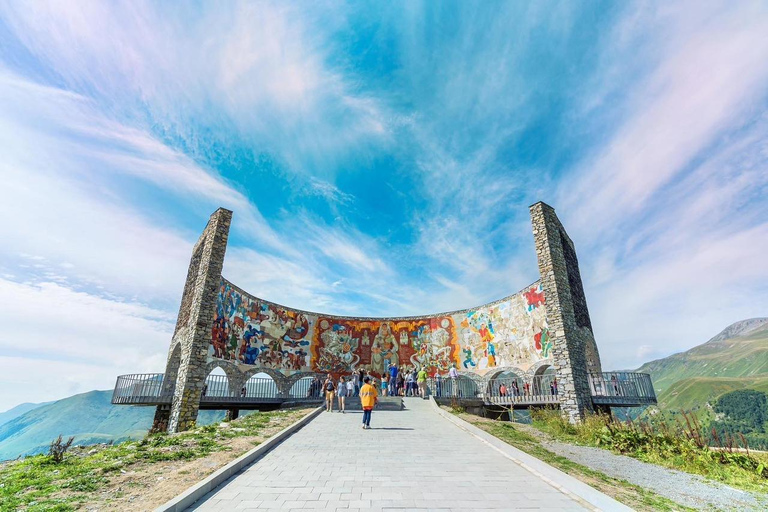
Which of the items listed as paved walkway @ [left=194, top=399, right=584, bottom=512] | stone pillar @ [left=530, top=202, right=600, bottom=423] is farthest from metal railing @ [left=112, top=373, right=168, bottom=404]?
stone pillar @ [left=530, top=202, right=600, bottom=423]

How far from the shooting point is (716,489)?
21.4 feet

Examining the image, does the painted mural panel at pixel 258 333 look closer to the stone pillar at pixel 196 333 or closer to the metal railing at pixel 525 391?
the stone pillar at pixel 196 333

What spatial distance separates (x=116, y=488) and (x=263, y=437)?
4025mm

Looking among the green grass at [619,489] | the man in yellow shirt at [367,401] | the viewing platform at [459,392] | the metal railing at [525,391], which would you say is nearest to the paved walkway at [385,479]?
the green grass at [619,489]

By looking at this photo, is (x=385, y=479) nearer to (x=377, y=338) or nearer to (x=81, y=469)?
(x=81, y=469)

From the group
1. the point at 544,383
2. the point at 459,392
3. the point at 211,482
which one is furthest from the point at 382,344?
the point at 211,482

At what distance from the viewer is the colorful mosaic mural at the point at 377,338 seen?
22422 millimetres

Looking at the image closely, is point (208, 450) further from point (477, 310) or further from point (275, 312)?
point (477, 310)

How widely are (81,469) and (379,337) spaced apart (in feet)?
78.6

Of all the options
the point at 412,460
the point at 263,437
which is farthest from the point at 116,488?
the point at 412,460

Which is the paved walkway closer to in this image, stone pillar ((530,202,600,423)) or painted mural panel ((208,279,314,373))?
stone pillar ((530,202,600,423))

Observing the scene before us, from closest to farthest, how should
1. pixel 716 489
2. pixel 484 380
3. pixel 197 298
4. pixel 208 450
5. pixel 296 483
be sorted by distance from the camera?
pixel 296 483 < pixel 716 489 < pixel 208 450 < pixel 197 298 < pixel 484 380

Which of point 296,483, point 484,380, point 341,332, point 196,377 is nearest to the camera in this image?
point 296,483

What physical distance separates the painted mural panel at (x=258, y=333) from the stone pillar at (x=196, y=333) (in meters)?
1.64
